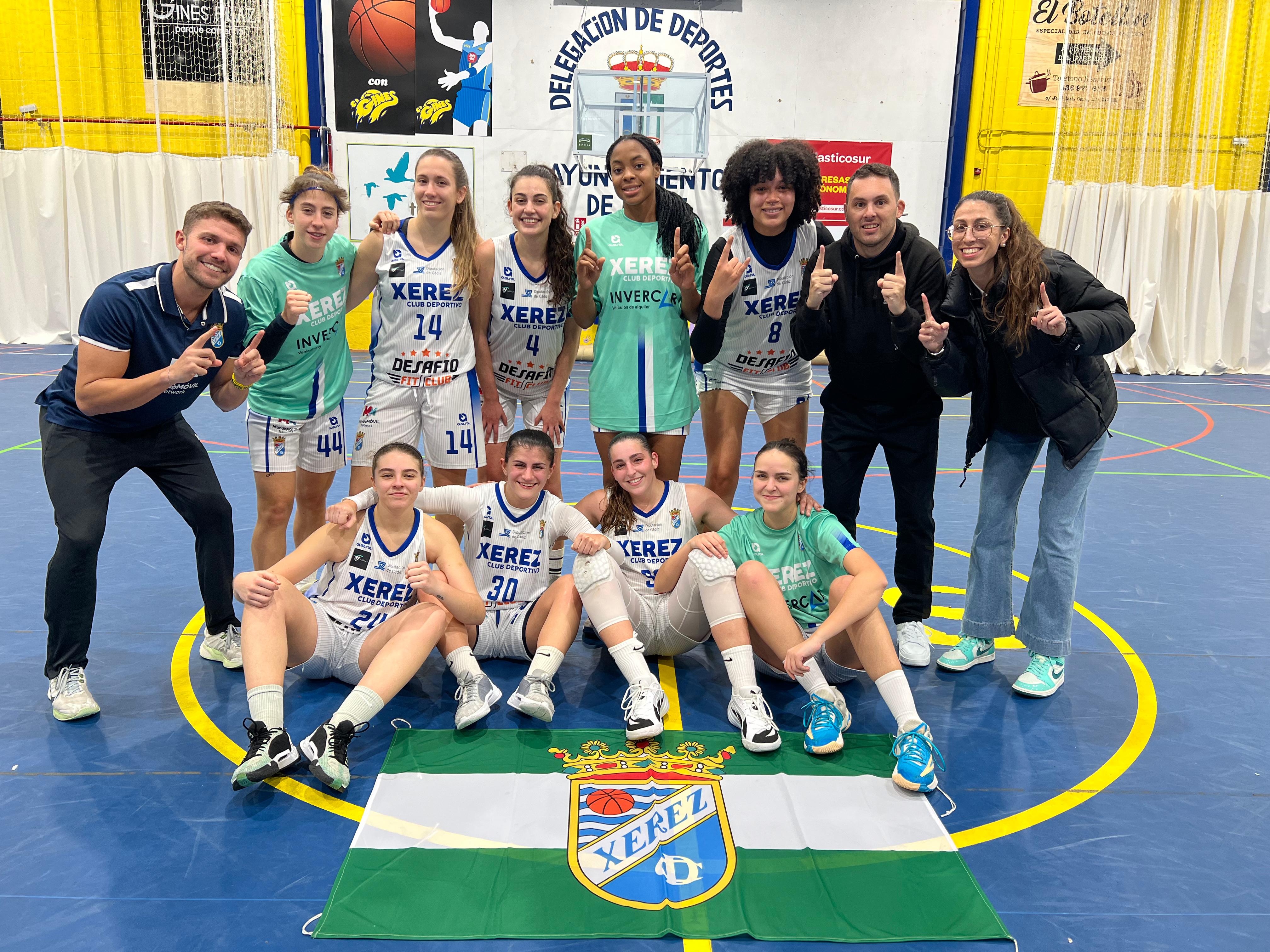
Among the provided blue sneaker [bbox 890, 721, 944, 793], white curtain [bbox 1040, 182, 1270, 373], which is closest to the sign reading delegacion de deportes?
white curtain [bbox 1040, 182, 1270, 373]

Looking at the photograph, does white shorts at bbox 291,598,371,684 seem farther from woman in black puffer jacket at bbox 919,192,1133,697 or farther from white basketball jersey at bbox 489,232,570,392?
woman in black puffer jacket at bbox 919,192,1133,697

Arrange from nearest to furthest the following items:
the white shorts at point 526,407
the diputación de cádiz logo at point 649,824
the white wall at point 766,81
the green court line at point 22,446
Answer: the diputación de cádiz logo at point 649,824 → the white shorts at point 526,407 → the green court line at point 22,446 → the white wall at point 766,81

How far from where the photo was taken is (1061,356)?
374 cm

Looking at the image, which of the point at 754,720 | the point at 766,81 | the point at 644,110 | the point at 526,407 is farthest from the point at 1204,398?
the point at 754,720

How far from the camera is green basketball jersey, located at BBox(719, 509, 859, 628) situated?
12.6 ft

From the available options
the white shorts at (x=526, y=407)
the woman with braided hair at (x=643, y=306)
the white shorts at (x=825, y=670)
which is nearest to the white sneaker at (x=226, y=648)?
the white shorts at (x=526, y=407)

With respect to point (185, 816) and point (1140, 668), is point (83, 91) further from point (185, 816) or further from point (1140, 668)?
point (1140, 668)

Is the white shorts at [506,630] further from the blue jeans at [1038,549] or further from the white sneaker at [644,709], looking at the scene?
the blue jeans at [1038,549]

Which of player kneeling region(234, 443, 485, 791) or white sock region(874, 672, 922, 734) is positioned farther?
white sock region(874, 672, 922, 734)

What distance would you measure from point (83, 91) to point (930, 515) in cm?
1396

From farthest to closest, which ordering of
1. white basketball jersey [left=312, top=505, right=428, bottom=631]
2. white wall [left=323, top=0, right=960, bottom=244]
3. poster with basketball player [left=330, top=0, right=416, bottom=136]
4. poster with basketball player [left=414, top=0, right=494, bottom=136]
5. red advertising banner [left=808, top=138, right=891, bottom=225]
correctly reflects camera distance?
red advertising banner [left=808, top=138, right=891, bottom=225] → white wall [left=323, top=0, right=960, bottom=244] → poster with basketball player [left=414, top=0, right=494, bottom=136] → poster with basketball player [left=330, top=0, right=416, bottom=136] → white basketball jersey [left=312, top=505, right=428, bottom=631]

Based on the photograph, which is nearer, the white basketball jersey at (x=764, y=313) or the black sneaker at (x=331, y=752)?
the black sneaker at (x=331, y=752)

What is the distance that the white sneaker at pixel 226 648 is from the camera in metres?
4.07

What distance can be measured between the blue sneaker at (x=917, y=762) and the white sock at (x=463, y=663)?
1.67 m
